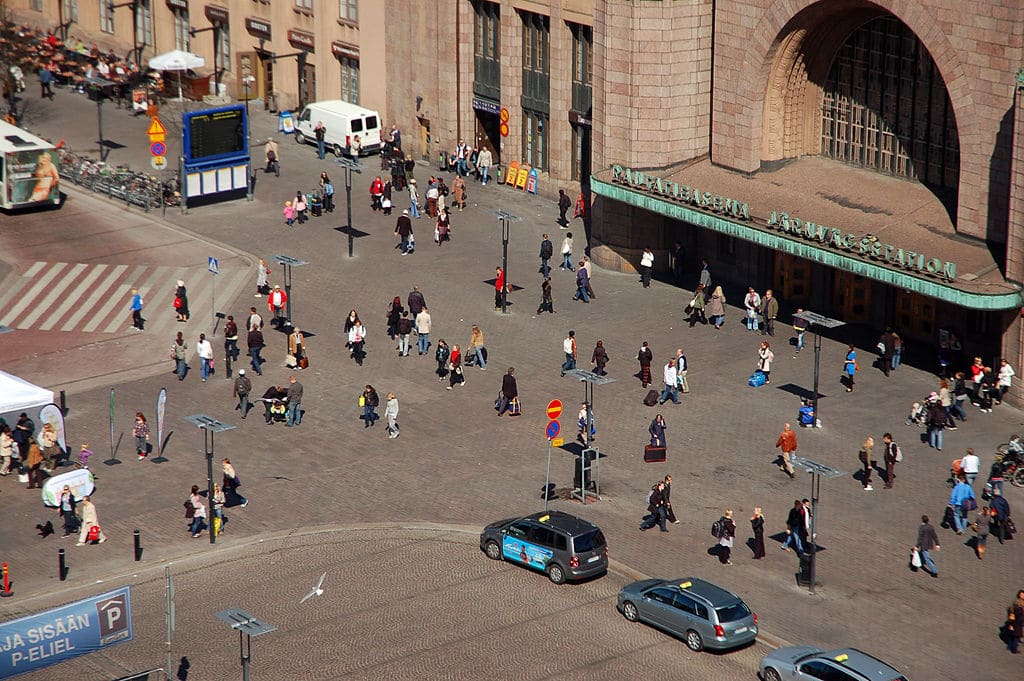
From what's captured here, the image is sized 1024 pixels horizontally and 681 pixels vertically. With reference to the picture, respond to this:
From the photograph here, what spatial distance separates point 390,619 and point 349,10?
157ft

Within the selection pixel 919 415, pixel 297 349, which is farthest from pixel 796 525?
pixel 297 349

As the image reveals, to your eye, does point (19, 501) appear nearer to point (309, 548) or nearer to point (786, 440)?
point (309, 548)

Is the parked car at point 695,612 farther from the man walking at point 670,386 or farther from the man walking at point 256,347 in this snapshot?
the man walking at point 256,347

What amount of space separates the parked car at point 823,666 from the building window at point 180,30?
65663 millimetres

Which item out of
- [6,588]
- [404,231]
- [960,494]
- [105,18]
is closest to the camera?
[6,588]

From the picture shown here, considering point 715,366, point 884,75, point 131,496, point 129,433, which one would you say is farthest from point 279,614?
point 884,75

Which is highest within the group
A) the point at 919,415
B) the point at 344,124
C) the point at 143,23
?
the point at 143,23

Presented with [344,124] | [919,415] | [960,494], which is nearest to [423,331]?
[919,415]

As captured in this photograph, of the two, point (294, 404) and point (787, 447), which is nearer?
point (787, 447)

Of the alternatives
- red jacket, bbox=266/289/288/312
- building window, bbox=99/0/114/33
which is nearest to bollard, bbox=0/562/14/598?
red jacket, bbox=266/289/288/312

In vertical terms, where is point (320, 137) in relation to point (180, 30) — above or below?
below

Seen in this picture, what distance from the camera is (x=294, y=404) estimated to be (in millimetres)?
51219

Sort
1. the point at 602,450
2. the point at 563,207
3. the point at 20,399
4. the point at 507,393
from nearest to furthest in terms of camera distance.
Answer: the point at 20,399
the point at 602,450
the point at 507,393
the point at 563,207

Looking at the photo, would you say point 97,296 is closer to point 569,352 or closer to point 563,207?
point 563,207
